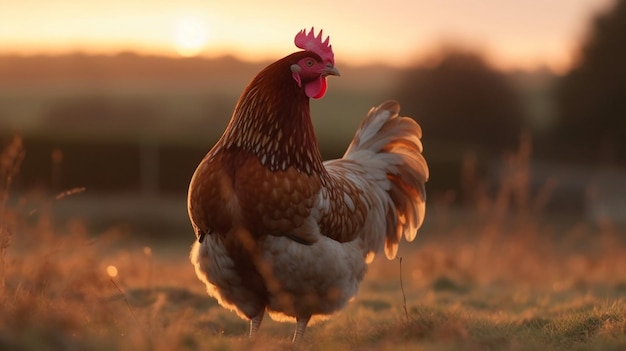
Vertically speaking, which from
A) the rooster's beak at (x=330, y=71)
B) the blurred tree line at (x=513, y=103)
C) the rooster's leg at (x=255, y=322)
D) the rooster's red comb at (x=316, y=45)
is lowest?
the blurred tree line at (x=513, y=103)

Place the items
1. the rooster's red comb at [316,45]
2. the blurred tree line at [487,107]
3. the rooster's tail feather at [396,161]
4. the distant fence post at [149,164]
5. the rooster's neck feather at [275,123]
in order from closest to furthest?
1. the rooster's neck feather at [275,123]
2. the rooster's red comb at [316,45]
3. the rooster's tail feather at [396,161]
4. the distant fence post at [149,164]
5. the blurred tree line at [487,107]

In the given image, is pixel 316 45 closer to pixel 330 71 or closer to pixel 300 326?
pixel 330 71

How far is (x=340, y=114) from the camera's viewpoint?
4141cm

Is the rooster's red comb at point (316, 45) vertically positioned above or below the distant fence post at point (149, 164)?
above

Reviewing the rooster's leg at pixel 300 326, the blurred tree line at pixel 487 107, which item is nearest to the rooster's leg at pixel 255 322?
the rooster's leg at pixel 300 326

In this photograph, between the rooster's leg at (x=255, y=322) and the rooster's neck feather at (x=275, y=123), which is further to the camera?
the rooster's leg at (x=255, y=322)

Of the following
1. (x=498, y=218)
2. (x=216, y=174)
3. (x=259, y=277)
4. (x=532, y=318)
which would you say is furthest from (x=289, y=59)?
(x=498, y=218)

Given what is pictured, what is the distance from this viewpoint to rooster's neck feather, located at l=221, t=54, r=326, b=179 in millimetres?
5766

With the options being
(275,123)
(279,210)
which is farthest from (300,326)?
(275,123)

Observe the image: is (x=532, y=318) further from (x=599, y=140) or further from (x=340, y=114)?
(x=340, y=114)

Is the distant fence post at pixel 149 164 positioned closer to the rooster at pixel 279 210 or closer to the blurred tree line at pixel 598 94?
the blurred tree line at pixel 598 94

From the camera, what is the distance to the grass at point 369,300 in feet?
15.5

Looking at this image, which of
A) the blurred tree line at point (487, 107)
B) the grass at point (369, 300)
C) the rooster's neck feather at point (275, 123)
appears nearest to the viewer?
the grass at point (369, 300)

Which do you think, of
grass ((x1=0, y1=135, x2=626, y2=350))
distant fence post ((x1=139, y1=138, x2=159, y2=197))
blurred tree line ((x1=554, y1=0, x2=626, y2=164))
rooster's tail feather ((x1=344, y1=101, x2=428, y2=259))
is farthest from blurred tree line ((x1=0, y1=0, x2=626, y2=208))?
rooster's tail feather ((x1=344, y1=101, x2=428, y2=259))
